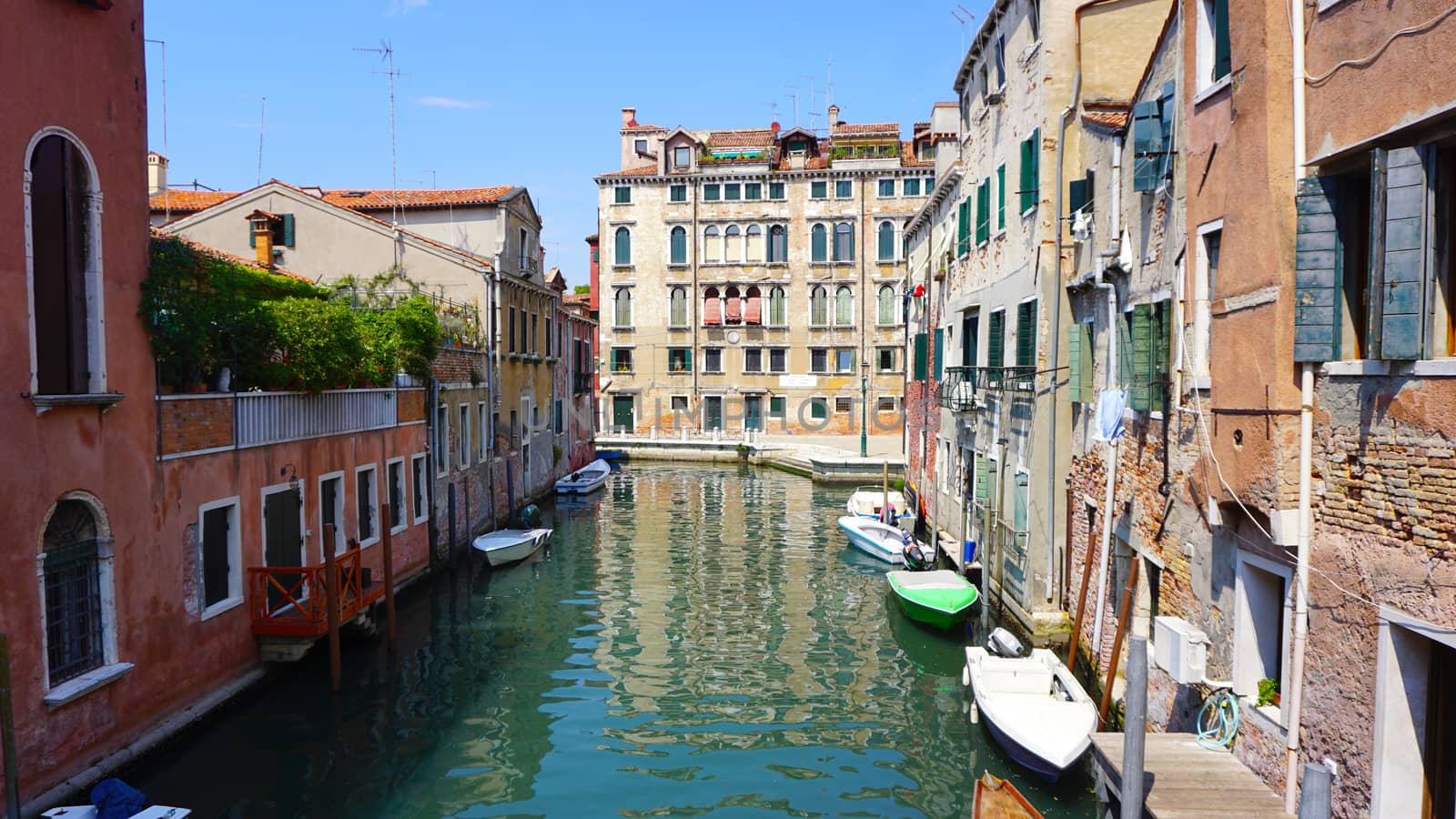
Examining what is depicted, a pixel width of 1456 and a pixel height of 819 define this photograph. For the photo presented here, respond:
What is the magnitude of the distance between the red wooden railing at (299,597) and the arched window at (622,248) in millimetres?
29590

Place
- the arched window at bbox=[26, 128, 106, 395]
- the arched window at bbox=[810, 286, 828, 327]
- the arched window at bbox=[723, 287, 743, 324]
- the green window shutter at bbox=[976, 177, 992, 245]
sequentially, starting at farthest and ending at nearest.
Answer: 1. the arched window at bbox=[723, 287, 743, 324]
2. the arched window at bbox=[810, 286, 828, 327]
3. the green window shutter at bbox=[976, 177, 992, 245]
4. the arched window at bbox=[26, 128, 106, 395]

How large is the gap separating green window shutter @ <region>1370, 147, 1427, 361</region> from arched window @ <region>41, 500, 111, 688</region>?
8.97 meters

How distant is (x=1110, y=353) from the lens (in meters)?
10.1

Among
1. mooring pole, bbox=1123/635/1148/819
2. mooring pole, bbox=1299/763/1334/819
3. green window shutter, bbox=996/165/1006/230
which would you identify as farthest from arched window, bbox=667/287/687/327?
mooring pole, bbox=1299/763/1334/819

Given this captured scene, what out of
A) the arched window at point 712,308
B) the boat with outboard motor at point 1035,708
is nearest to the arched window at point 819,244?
the arched window at point 712,308

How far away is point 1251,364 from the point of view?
619 cm

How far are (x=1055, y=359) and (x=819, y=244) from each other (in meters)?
28.5

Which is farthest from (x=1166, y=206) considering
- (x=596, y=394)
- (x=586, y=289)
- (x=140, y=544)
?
(x=586, y=289)

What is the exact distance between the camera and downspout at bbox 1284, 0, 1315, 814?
18.8ft

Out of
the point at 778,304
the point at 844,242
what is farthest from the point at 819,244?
the point at 778,304

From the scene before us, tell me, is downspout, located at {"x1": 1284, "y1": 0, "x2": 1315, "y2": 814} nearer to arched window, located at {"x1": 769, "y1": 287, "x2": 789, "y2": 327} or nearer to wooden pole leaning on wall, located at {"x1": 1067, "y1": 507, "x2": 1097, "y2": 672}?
wooden pole leaning on wall, located at {"x1": 1067, "y1": 507, "x2": 1097, "y2": 672}

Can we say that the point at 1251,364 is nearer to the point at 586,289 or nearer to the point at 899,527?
the point at 899,527

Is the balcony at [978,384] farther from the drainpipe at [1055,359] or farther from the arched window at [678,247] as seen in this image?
the arched window at [678,247]

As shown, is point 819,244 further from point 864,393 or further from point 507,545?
point 507,545
